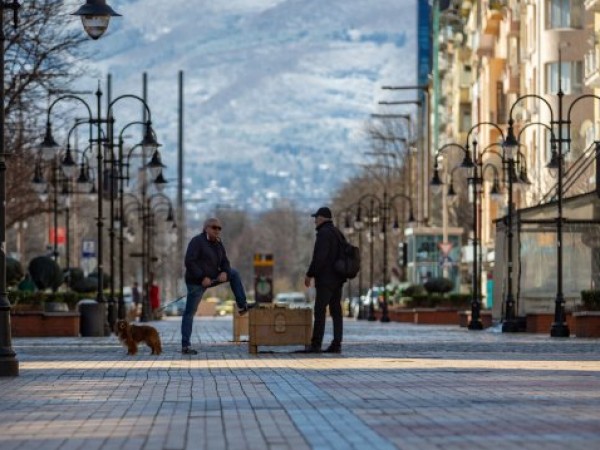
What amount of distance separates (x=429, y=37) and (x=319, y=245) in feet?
443

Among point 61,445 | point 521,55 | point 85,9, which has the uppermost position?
point 521,55

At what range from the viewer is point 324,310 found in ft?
104

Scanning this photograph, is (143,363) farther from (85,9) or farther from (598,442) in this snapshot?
(598,442)

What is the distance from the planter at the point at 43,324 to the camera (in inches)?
1896

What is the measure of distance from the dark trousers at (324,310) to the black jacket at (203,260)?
166cm

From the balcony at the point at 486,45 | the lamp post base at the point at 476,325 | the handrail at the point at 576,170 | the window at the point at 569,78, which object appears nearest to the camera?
the handrail at the point at 576,170

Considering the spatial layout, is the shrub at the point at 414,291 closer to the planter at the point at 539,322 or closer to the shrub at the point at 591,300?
the planter at the point at 539,322

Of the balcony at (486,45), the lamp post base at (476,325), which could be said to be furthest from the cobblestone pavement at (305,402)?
the balcony at (486,45)

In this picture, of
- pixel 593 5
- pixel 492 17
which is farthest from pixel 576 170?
pixel 492 17

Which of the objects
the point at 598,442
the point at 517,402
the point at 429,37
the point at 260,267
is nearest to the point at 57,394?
the point at 517,402

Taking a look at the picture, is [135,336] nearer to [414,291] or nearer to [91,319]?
[91,319]

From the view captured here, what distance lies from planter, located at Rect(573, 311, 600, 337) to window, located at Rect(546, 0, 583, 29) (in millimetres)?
39034

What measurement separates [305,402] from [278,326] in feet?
45.9

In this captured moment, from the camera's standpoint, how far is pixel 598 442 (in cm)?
1398
